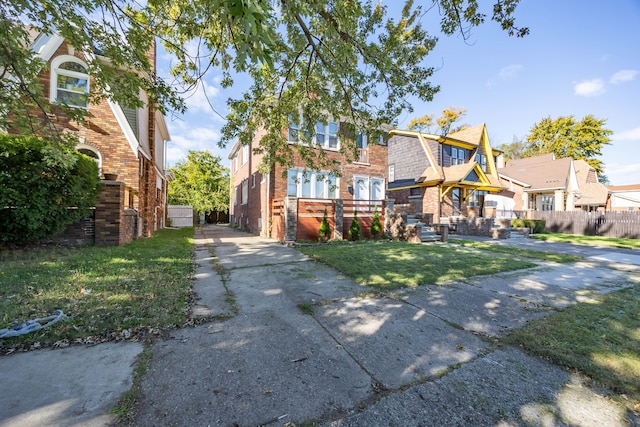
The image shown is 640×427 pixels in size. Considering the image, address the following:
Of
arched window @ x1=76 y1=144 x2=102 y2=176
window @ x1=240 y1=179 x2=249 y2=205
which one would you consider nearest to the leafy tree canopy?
arched window @ x1=76 y1=144 x2=102 y2=176

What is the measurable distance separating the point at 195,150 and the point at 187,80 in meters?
25.6

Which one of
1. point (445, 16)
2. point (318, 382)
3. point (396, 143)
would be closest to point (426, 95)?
point (445, 16)

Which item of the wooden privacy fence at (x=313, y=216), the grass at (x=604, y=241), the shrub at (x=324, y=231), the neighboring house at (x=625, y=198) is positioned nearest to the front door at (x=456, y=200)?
the grass at (x=604, y=241)

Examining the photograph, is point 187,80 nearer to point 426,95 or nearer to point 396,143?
point 426,95

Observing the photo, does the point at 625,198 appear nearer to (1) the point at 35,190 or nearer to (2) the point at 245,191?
(2) the point at 245,191

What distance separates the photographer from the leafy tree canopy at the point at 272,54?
4.08 meters

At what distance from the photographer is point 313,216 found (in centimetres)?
1066

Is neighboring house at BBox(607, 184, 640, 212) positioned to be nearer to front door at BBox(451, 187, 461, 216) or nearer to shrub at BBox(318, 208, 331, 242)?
front door at BBox(451, 187, 461, 216)

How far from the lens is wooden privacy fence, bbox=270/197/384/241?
397 inches

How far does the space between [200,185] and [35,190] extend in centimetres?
2274

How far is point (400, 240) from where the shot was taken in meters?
11.7

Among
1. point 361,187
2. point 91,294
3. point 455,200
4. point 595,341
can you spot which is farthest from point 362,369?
point 455,200

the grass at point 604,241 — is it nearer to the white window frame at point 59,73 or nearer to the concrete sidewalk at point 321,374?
the concrete sidewalk at point 321,374

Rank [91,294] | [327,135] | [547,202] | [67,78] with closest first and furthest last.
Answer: [91,294] < [67,78] < [327,135] < [547,202]
